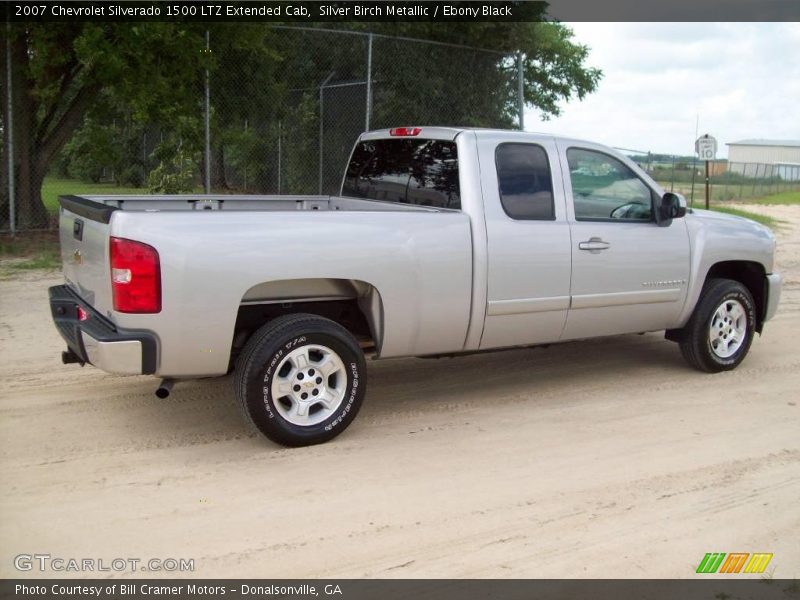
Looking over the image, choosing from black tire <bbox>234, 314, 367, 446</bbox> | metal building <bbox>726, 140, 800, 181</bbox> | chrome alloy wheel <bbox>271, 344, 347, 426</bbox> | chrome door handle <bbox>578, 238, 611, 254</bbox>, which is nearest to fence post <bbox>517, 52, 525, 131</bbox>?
chrome door handle <bbox>578, 238, 611, 254</bbox>

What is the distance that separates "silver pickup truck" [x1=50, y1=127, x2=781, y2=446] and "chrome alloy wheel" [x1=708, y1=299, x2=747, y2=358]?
0.02 metres

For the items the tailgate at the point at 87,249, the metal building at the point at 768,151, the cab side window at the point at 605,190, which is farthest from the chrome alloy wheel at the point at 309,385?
the metal building at the point at 768,151

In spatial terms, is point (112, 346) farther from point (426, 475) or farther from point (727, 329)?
point (727, 329)

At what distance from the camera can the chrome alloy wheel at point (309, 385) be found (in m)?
5.11

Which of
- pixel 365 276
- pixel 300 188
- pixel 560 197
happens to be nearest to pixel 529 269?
pixel 560 197

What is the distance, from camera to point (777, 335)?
8.90 metres

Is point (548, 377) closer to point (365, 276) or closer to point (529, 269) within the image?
point (529, 269)

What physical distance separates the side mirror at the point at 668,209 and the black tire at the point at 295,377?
276 cm

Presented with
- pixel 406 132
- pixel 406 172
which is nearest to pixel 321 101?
pixel 406 132

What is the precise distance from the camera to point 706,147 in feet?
58.2

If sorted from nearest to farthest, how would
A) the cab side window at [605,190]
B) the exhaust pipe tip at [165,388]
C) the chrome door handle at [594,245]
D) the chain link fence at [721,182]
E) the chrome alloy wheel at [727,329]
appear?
the exhaust pipe tip at [165,388] < the chrome door handle at [594,245] < the cab side window at [605,190] < the chrome alloy wheel at [727,329] < the chain link fence at [721,182]

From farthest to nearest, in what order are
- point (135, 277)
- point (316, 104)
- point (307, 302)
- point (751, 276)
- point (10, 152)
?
point (316, 104)
point (10, 152)
point (751, 276)
point (307, 302)
point (135, 277)

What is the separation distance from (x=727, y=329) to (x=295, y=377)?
3913 mm
